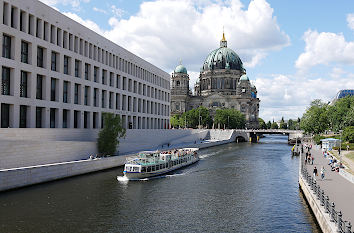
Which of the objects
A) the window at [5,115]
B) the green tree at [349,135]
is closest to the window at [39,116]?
the window at [5,115]

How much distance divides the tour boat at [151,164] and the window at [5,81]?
60.5 feet

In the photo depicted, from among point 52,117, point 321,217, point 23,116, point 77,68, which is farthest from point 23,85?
Result: point 321,217

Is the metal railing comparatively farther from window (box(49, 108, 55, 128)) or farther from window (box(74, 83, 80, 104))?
window (box(74, 83, 80, 104))

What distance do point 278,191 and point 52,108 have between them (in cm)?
3630

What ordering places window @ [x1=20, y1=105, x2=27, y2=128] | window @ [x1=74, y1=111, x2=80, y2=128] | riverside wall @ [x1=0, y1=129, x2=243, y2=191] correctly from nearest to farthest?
riverside wall @ [x1=0, y1=129, x2=243, y2=191] < window @ [x1=20, y1=105, x2=27, y2=128] < window @ [x1=74, y1=111, x2=80, y2=128]

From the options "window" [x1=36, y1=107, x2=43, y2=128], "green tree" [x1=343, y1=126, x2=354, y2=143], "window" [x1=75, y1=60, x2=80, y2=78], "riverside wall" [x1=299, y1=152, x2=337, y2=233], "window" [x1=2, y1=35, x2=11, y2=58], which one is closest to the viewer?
"riverside wall" [x1=299, y1=152, x2=337, y2=233]

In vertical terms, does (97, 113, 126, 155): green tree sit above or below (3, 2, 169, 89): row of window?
below

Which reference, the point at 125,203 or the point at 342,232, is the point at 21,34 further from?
the point at 342,232

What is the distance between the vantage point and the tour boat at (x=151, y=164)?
162 ft

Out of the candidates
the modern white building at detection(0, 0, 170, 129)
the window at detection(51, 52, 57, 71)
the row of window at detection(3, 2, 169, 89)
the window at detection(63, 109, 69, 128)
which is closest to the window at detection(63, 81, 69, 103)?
the modern white building at detection(0, 0, 170, 129)

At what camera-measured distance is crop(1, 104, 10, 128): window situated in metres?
48.4

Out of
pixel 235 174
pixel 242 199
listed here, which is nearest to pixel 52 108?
pixel 235 174

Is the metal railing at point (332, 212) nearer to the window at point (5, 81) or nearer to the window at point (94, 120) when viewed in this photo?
the window at point (5, 81)

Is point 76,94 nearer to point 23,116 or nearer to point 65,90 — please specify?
point 65,90
